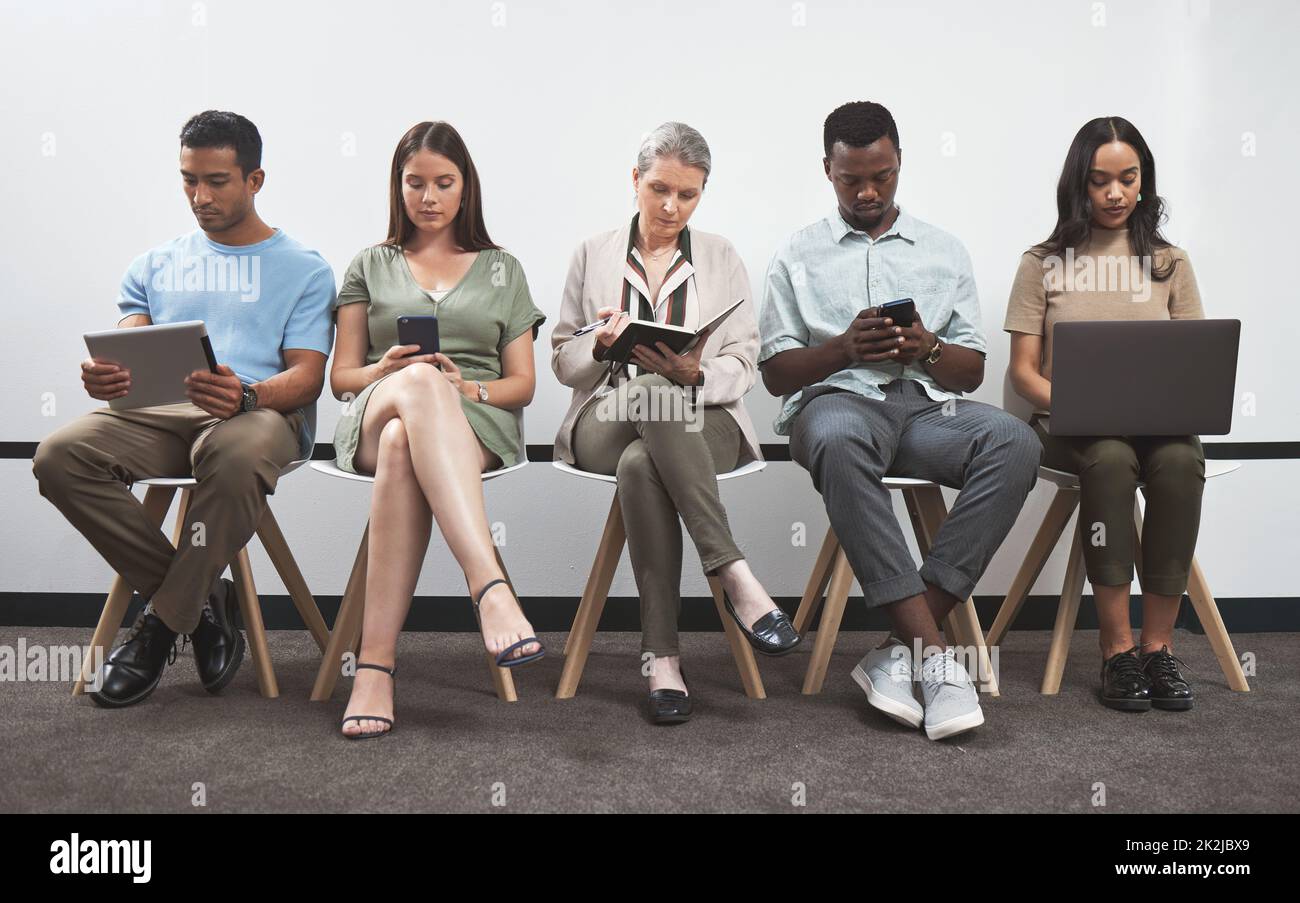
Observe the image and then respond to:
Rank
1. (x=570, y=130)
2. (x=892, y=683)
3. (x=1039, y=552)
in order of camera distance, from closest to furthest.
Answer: (x=892, y=683), (x=1039, y=552), (x=570, y=130)

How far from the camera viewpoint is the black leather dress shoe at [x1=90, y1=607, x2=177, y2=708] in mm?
2143

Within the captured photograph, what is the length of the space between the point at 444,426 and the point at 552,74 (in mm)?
1378

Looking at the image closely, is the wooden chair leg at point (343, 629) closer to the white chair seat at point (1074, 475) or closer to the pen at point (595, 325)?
the pen at point (595, 325)

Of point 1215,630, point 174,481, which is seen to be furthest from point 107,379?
point 1215,630

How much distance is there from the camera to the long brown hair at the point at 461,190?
7.72ft

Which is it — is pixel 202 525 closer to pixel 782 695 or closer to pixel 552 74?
pixel 782 695

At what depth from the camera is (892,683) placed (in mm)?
2041

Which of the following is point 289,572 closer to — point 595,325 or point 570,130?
point 595,325

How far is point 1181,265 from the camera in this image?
2539 millimetres

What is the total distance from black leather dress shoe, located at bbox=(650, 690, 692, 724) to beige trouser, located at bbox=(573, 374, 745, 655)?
0.09 meters

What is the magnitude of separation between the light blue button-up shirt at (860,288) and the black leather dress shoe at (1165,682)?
742 mm

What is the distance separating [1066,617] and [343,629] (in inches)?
65.2

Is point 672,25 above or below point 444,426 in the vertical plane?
above
